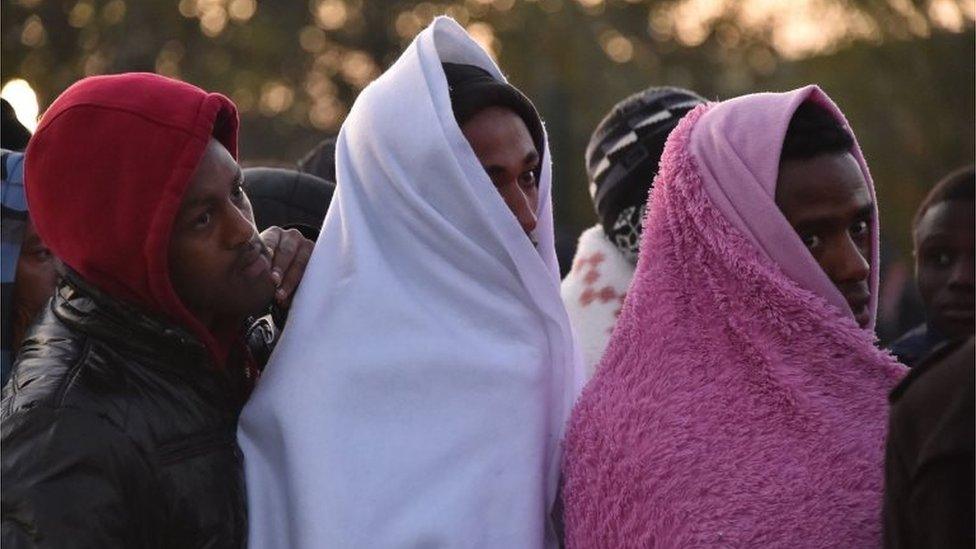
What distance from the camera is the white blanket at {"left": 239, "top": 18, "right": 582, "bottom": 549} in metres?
2.39

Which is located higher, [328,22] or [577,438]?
[577,438]

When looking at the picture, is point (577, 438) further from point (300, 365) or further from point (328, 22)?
point (328, 22)

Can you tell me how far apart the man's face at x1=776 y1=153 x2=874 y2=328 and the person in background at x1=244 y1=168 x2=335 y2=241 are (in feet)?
4.53

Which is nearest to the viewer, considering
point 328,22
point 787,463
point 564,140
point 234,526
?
point 787,463

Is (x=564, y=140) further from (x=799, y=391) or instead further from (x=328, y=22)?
(x=799, y=391)

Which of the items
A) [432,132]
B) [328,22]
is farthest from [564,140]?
[432,132]

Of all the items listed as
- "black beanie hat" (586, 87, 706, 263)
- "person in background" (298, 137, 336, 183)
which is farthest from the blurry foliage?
"black beanie hat" (586, 87, 706, 263)

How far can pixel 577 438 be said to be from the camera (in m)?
2.41

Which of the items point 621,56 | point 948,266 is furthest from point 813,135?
point 621,56

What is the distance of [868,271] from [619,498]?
54 centimetres

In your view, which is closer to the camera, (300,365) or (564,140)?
(300,365)

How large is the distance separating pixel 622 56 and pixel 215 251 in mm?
10963

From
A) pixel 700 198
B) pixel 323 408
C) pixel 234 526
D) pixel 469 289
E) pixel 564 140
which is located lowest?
pixel 564 140

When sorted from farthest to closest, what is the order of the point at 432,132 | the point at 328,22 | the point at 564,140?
1. the point at 328,22
2. the point at 564,140
3. the point at 432,132
